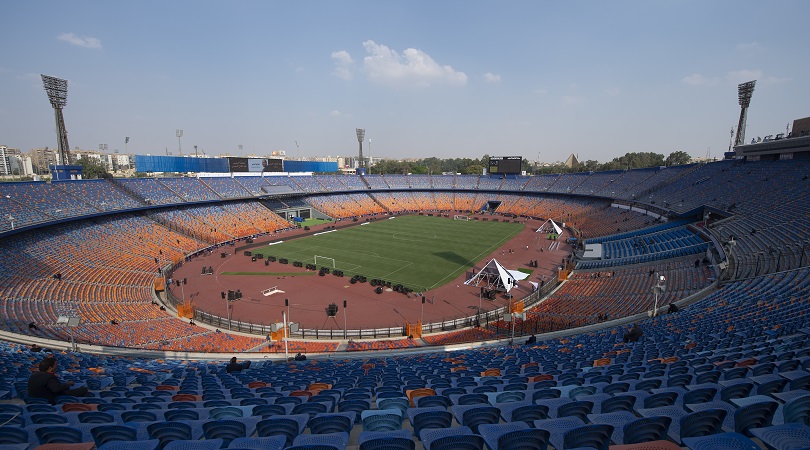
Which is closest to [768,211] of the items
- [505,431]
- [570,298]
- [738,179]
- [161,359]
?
[738,179]

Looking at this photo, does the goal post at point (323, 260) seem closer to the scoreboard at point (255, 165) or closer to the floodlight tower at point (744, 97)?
the scoreboard at point (255, 165)

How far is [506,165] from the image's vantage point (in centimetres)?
9950

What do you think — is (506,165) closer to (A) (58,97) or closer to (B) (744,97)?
(B) (744,97)

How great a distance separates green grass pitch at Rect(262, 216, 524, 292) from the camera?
4347 cm

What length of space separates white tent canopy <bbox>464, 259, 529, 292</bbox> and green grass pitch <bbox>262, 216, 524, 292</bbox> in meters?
3.59

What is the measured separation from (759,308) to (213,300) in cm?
3784

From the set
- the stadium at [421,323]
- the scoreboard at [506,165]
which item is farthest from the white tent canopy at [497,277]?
the scoreboard at [506,165]

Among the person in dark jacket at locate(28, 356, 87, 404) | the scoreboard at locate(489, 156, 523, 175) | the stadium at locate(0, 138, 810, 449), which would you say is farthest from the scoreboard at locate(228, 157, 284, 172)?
the person in dark jacket at locate(28, 356, 87, 404)

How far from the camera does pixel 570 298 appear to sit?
1262 inches

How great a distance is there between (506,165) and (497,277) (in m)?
67.7

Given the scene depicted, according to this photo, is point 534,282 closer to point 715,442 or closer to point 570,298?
point 570,298

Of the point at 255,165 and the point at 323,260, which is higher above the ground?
the point at 255,165

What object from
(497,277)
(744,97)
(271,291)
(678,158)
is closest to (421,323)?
(497,277)

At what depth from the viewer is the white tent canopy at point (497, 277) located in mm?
35906
